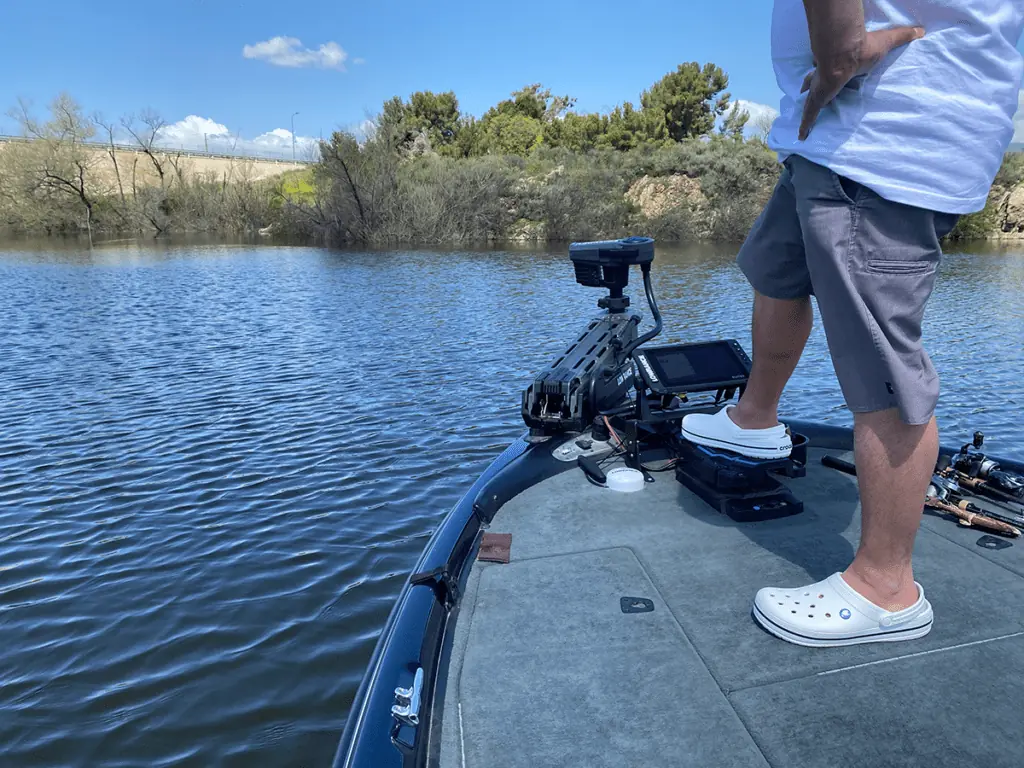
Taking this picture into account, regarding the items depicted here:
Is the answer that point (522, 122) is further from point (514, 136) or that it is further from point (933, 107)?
point (933, 107)

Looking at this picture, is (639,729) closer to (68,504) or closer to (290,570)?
(290,570)

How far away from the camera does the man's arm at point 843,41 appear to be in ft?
5.81

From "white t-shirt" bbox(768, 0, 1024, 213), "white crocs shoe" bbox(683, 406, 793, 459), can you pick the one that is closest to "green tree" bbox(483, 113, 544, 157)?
"white crocs shoe" bbox(683, 406, 793, 459)

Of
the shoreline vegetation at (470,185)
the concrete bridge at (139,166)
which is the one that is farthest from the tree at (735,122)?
the concrete bridge at (139,166)

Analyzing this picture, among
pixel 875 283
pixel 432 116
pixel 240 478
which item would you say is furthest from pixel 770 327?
pixel 432 116

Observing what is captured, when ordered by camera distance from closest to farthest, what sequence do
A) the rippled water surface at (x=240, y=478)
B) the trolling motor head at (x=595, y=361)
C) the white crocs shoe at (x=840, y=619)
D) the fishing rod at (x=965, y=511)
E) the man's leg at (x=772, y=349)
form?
the white crocs shoe at (x=840, y=619) < the man's leg at (x=772, y=349) < the fishing rod at (x=965, y=511) < the rippled water surface at (x=240, y=478) < the trolling motor head at (x=595, y=361)

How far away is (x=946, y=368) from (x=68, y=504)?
1070cm

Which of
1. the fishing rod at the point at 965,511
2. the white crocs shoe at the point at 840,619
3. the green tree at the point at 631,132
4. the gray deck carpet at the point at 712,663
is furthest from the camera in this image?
the green tree at the point at 631,132

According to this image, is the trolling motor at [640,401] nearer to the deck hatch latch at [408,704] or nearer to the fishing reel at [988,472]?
the fishing reel at [988,472]

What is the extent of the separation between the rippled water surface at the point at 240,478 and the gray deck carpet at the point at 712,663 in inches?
68.0

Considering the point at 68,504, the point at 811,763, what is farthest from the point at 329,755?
the point at 68,504

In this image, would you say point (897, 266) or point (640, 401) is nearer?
point (897, 266)

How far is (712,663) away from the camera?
6.43 ft

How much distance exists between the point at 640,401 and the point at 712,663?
6.10 feet
